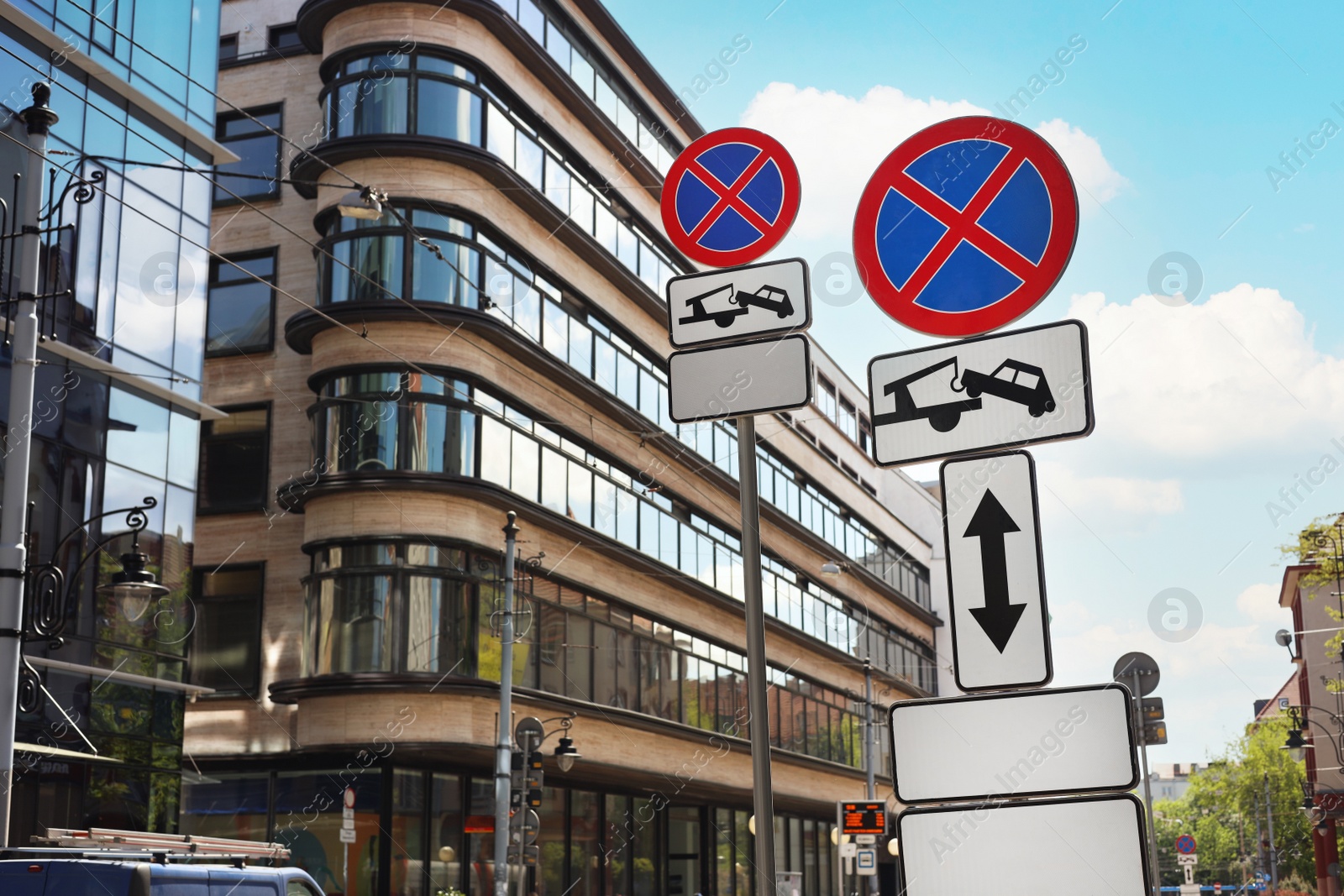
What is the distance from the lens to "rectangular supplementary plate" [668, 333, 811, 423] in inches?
211

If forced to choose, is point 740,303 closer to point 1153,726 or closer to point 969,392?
point 969,392

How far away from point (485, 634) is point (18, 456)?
55.1 ft

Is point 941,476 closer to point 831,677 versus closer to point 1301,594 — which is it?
point 831,677

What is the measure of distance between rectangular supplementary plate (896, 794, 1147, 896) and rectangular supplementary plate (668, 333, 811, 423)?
2.18m

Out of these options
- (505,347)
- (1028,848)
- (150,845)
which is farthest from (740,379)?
(505,347)

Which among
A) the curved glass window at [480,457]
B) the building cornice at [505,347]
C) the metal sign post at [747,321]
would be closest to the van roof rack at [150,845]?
the metal sign post at [747,321]

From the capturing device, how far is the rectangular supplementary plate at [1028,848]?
3.23m

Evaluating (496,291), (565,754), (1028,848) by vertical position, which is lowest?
(1028,848)

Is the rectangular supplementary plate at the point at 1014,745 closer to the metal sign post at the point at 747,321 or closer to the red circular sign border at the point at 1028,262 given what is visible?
the red circular sign border at the point at 1028,262

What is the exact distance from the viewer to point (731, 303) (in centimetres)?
566

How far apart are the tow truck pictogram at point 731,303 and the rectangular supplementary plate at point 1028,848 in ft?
8.54

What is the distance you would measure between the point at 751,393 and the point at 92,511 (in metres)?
18.5

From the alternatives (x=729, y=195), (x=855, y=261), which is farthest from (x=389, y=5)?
(x=855, y=261)

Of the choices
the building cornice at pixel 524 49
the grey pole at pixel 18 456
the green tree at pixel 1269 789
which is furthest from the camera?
the green tree at pixel 1269 789
